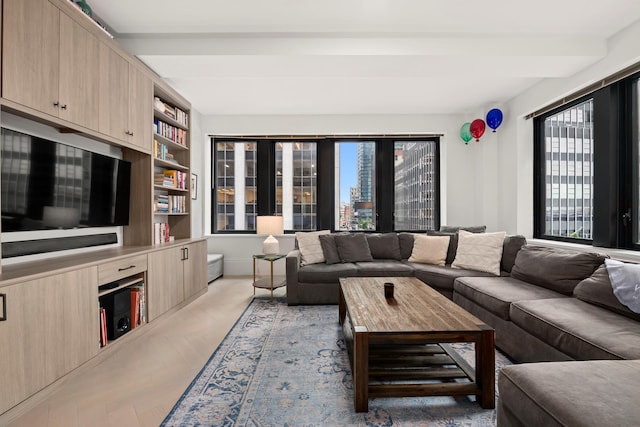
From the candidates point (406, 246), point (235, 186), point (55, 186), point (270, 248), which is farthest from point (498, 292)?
point (235, 186)

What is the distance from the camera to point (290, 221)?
529 cm

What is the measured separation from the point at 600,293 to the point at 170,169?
14.2 ft

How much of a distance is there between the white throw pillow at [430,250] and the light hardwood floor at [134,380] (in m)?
2.42

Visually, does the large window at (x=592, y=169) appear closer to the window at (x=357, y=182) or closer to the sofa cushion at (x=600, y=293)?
the sofa cushion at (x=600, y=293)

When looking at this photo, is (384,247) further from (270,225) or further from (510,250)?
(270,225)

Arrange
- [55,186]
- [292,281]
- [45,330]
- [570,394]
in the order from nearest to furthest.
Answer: [570,394] → [45,330] → [55,186] → [292,281]

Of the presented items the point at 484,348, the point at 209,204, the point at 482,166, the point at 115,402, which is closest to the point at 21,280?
the point at 115,402

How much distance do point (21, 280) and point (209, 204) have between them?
3.59 m

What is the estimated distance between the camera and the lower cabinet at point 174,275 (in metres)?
2.87

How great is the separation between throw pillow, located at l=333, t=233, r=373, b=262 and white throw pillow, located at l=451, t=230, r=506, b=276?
3.58 feet

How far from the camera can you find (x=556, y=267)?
255 centimetres

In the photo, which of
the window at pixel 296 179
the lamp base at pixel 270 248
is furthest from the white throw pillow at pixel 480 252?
the window at pixel 296 179

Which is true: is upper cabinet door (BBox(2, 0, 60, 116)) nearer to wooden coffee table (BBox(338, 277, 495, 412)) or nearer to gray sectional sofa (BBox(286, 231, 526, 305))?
wooden coffee table (BBox(338, 277, 495, 412))

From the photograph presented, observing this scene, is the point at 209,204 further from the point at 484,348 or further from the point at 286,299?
the point at 484,348
